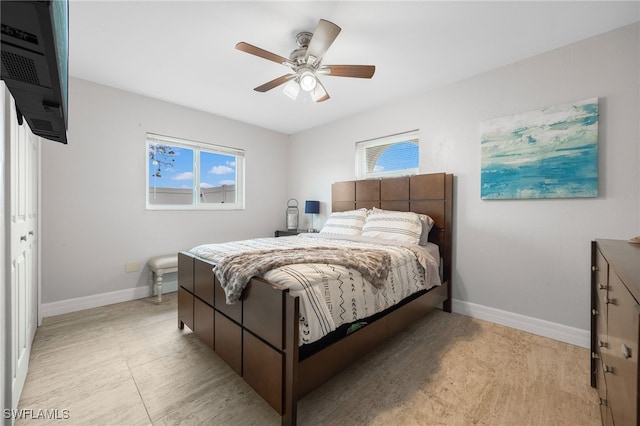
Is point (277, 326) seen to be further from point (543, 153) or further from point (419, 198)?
point (543, 153)

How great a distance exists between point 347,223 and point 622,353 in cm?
243

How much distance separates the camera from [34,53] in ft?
2.45

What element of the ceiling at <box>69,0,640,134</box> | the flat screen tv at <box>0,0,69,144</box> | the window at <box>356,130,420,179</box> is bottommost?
the flat screen tv at <box>0,0,69,144</box>

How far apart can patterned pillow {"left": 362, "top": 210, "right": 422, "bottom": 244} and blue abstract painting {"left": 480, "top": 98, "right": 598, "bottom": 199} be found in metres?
0.74

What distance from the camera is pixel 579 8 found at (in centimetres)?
178

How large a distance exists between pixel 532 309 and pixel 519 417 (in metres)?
1.31

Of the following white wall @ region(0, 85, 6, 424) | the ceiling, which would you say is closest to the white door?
white wall @ region(0, 85, 6, 424)

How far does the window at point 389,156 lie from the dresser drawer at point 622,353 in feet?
7.72

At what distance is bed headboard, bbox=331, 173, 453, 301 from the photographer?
2.80 metres

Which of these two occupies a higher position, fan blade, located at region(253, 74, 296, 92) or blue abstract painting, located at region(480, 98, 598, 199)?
fan blade, located at region(253, 74, 296, 92)

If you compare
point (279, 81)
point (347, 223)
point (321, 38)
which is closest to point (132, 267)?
point (347, 223)

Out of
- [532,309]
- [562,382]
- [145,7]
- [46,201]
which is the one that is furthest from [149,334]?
[532,309]

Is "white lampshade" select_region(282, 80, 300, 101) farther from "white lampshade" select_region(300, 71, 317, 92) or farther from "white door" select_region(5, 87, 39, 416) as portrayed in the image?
"white door" select_region(5, 87, 39, 416)

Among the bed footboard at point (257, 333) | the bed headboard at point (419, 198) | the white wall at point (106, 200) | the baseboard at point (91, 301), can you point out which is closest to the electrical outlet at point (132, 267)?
the white wall at point (106, 200)
